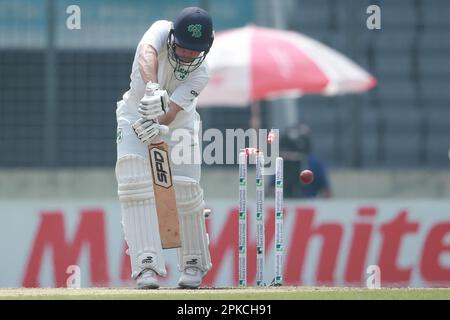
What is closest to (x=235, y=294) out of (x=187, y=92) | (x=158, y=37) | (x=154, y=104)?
(x=154, y=104)

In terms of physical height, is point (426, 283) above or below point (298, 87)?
below

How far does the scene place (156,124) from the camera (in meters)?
8.38

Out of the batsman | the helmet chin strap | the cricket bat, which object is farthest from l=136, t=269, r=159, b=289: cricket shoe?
the helmet chin strap

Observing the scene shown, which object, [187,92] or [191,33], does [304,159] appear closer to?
[187,92]

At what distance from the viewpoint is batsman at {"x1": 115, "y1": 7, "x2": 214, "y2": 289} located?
8.44m

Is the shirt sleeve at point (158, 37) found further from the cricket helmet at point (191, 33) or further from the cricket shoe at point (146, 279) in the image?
the cricket shoe at point (146, 279)

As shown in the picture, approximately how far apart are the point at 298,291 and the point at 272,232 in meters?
4.09

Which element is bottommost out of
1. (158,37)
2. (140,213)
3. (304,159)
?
(304,159)

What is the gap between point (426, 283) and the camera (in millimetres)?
12586

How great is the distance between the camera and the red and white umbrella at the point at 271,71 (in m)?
14.5

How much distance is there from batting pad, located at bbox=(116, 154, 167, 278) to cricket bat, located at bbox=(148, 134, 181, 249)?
1.4 inches

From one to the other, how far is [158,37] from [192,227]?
1.17 meters
